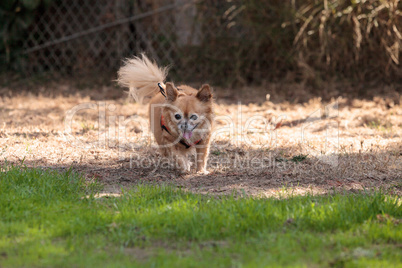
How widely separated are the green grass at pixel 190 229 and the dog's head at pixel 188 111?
0.90 meters

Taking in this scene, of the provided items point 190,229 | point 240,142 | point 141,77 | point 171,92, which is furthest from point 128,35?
point 190,229

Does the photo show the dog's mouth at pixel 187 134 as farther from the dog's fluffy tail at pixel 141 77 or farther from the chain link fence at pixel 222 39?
the chain link fence at pixel 222 39

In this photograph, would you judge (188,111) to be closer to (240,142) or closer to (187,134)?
(187,134)

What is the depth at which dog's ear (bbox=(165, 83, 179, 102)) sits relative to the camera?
425 centimetres

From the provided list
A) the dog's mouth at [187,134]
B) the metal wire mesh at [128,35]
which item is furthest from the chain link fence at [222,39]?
the dog's mouth at [187,134]

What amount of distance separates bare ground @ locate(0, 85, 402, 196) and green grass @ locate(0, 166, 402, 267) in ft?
1.54

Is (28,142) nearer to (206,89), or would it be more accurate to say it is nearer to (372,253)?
(206,89)

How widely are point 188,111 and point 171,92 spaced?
0.79 ft

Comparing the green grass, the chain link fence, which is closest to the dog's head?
the green grass

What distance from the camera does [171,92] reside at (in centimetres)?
429

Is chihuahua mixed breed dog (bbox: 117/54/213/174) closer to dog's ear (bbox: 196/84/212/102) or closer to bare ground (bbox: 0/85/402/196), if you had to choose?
dog's ear (bbox: 196/84/212/102)

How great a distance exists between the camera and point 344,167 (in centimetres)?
416

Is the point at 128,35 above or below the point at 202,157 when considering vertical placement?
above

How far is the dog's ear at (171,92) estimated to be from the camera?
4254mm
